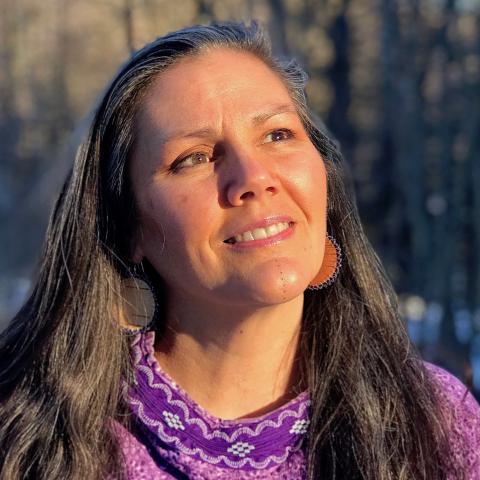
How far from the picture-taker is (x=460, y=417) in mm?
1844

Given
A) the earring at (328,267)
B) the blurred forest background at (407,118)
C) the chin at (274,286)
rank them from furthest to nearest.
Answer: the blurred forest background at (407,118) → the earring at (328,267) → the chin at (274,286)

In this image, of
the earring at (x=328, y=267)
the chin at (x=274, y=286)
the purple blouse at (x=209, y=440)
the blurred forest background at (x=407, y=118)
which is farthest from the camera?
the blurred forest background at (x=407, y=118)

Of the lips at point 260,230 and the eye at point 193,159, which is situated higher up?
the eye at point 193,159

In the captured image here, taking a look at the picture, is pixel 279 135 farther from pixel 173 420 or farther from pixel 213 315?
pixel 173 420

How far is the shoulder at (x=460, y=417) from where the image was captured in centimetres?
178

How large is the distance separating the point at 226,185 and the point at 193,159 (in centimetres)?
11

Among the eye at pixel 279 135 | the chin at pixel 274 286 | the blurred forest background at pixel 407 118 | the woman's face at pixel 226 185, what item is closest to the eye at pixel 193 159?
the woman's face at pixel 226 185

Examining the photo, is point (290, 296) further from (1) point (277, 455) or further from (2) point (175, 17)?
(2) point (175, 17)

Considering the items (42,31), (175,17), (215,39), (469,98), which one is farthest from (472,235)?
(42,31)

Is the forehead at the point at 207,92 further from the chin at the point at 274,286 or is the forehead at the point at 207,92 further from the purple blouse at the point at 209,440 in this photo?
the purple blouse at the point at 209,440

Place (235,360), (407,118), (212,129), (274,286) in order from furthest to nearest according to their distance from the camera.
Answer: (407,118) → (235,360) → (212,129) → (274,286)

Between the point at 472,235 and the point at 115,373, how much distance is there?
6.24 meters

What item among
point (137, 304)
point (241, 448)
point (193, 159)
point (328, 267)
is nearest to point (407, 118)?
point (328, 267)

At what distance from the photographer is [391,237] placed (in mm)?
9062
